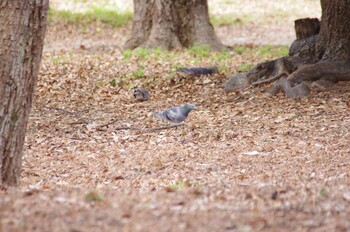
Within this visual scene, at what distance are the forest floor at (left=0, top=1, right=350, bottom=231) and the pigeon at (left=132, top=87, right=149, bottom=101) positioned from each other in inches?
4.9

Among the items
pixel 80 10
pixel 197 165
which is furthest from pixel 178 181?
pixel 80 10

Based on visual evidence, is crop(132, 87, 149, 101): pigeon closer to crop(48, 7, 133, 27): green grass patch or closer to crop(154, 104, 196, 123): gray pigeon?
crop(154, 104, 196, 123): gray pigeon

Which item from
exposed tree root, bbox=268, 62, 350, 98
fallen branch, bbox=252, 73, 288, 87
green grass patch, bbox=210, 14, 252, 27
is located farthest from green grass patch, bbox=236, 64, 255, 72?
green grass patch, bbox=210, 14, 252, 27

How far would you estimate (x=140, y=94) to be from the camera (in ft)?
36.8

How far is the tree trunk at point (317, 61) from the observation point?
424 inches

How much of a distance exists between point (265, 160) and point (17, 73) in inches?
117

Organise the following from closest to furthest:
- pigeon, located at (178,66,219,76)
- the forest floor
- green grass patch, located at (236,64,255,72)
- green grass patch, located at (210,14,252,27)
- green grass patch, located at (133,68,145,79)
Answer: the forest floor, pigeon, located at (178,66,219,76), green grass patch, located at (133,68,145,79), green grass patch, located at (236,64,255,72), green grass patch, located at (210,14,252,27)

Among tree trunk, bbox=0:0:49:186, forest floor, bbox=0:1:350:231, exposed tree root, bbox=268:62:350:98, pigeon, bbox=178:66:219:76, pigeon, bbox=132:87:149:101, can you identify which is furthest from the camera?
pigeon, bbox=178:66:219:76

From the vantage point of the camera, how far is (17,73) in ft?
20.5

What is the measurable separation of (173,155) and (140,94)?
3145 millimetres

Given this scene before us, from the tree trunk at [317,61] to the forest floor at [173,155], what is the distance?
0.76ft

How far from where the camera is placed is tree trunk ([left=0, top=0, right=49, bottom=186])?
244 inches

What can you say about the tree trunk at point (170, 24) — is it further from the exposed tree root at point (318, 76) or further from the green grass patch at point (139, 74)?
the exposed tree root at point (318, 76)

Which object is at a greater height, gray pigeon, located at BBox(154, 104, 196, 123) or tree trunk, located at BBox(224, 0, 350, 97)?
tree trunk, located at BBox(224, 0, 350, 97)
